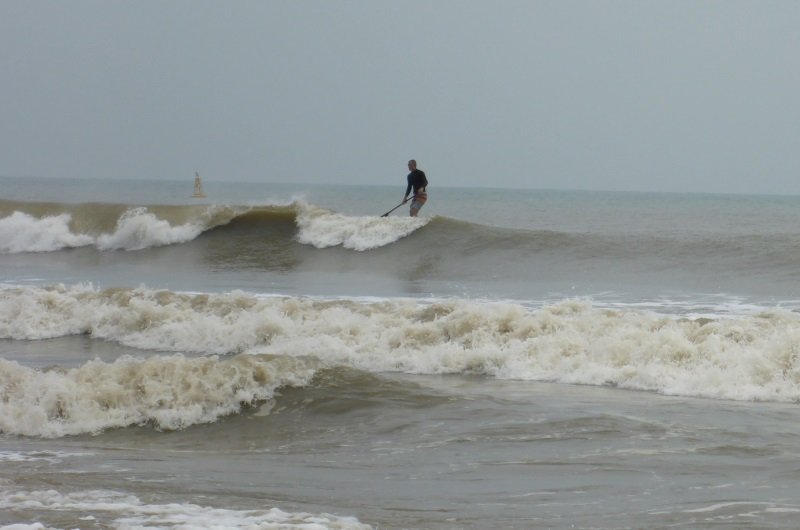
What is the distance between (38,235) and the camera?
27375 mm

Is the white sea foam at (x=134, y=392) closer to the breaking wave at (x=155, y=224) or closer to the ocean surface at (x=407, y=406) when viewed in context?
the ocean surface at (x=407, y=406)

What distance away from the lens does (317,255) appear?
22859 millimetres

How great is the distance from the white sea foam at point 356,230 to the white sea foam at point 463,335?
9234 millimetres

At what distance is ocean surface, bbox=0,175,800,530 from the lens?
17.5ft

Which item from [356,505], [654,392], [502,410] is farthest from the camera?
[654,392]

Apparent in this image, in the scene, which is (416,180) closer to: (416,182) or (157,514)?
(416,182)

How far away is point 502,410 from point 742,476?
227 cm

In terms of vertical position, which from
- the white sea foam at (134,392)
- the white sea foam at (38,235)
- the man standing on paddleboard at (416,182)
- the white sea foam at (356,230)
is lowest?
the white sea foam at (134,392)

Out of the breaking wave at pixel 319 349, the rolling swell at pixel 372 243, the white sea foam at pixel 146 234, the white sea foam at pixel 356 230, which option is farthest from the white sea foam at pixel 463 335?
the white sea foam at pixel 146 234

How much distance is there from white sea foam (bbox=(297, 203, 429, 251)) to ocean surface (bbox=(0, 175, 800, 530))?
216 inches

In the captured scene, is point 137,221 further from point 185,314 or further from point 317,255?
point 185,314

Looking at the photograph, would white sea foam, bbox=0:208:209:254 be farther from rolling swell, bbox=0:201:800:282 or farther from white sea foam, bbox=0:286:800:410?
white sea foam, bbox=0:286:800:410

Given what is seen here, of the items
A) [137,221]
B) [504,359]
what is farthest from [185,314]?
[137,221]

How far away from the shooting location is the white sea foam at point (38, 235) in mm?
26938
